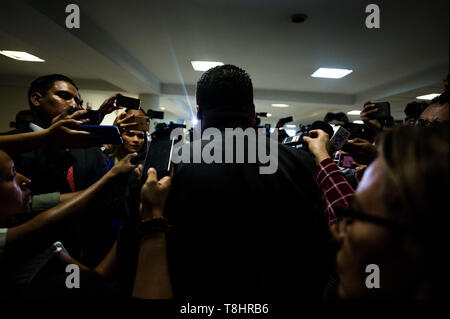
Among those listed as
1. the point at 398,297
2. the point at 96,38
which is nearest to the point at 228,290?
the point at 398,297

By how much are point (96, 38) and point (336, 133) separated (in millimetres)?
3853

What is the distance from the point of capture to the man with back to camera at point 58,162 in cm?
129

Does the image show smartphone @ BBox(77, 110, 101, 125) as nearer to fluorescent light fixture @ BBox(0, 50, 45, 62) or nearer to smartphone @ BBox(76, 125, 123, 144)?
smartphone @ BBox(76, 125, 123, 144)

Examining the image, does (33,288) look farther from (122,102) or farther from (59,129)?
(122,102)

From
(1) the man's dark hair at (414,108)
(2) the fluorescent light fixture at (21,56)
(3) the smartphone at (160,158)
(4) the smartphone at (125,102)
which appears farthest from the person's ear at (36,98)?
(2) the fluorescent light fixture at (21,56)

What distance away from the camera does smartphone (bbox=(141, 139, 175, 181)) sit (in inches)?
30.8

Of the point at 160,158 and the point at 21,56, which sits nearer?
the point at 160,158

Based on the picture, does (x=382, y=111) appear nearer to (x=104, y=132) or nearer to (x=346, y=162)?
(x=346, y=162)

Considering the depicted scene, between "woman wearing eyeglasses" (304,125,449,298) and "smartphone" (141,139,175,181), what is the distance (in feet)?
1.83

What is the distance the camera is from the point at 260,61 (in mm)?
4555

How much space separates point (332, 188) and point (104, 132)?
3.27 feet

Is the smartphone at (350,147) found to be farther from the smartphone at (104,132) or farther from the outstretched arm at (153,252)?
the smartphone at (104,132)

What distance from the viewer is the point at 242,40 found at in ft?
11.9

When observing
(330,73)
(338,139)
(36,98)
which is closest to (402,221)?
(338,139)
